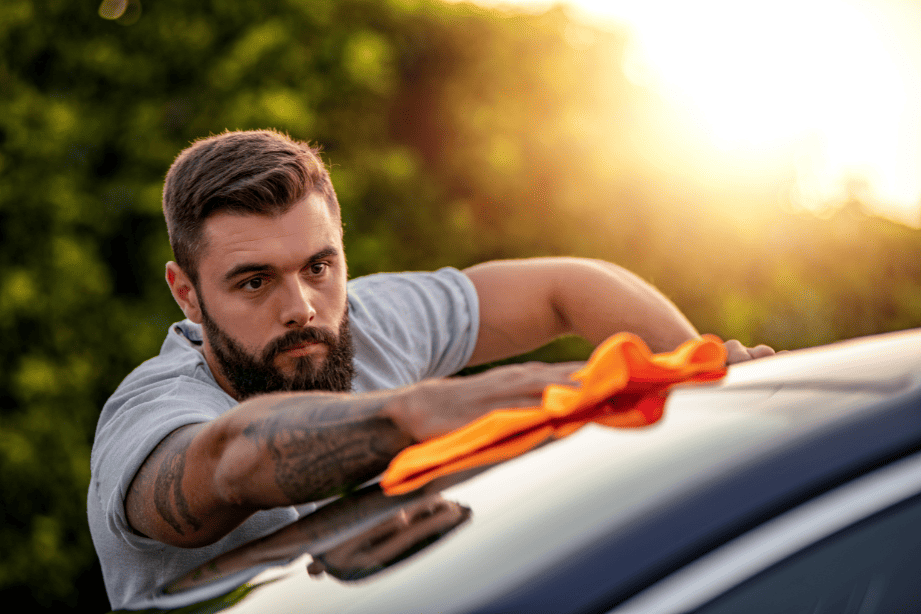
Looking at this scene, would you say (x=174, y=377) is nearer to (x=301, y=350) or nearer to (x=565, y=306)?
(x=301, y=350)

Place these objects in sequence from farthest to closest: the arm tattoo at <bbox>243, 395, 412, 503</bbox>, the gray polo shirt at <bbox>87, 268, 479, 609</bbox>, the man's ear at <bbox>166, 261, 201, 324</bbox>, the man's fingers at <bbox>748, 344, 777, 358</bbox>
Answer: the man's ear at <bbox>166, 261, 201, 324</bbox> → the man's fingers at <bbox>748, 344, 777, 358</bbox> → the gray polo shirt at <bbox>87, 268, 479, 609</bbox> → the arm tattoo at <bbox>243, 395, 412, 503</bbox>

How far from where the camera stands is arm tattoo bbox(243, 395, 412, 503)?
131cm

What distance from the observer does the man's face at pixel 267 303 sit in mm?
2268

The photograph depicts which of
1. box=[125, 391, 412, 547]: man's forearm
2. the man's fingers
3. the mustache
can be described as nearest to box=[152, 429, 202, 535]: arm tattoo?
box=[125, 391, 412, 547]: man's forearm

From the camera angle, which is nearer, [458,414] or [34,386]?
[458,414]

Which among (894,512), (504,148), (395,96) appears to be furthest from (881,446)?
(395,96)

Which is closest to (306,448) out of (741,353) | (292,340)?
(292,340)

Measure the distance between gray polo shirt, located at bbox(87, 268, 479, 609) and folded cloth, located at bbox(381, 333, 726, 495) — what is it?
0.44 m

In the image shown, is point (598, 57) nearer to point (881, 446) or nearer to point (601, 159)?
point (601, 159)

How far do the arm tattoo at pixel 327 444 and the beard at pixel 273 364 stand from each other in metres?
0.86

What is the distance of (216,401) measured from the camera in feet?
7.11

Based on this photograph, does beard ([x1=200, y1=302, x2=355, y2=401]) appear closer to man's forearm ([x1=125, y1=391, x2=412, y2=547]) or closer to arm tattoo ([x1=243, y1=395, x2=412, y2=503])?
man's forearm ([x1=125, y1=391, x2=412, y2=547])

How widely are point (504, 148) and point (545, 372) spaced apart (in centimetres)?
389

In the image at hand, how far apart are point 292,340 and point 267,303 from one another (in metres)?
0.13
